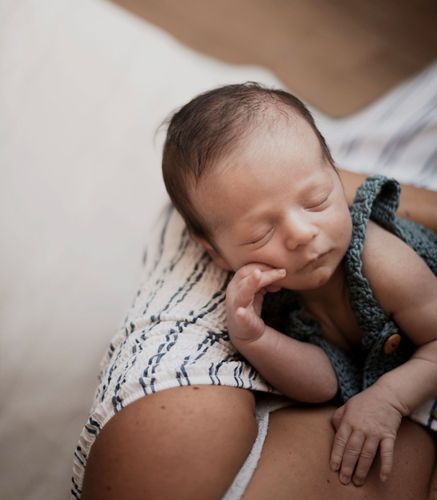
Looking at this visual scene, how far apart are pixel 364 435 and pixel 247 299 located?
27cm

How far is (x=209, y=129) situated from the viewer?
2.88 feet

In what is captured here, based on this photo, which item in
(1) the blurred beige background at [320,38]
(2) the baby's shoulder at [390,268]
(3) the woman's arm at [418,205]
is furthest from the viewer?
(1) the blurred beige background at [320,38]

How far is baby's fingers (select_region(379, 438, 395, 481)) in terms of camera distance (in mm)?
794

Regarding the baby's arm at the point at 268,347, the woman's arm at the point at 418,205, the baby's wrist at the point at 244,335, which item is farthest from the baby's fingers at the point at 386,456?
the woman's arm at the point at 418,205

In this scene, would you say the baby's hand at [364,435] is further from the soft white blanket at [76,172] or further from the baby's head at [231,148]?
the soft white blanket at [76,172]

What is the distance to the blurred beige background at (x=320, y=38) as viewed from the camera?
1907 mm

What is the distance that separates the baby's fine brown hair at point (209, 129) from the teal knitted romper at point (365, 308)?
4.8 inches

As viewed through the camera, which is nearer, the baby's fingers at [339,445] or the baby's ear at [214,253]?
the baby's fingers at [339,445]

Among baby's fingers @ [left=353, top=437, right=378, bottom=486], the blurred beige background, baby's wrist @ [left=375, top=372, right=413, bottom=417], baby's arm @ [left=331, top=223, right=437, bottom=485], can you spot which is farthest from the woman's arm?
the blurred beige background

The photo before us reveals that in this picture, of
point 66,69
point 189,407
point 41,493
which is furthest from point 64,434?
point 66,69

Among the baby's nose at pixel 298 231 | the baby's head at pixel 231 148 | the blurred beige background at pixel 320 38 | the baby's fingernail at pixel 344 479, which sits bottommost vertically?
the baby's fingernail at pixel 344 479

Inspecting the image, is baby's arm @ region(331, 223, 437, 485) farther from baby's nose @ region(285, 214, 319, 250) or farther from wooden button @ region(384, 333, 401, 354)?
baby's nose @ region(285, 214, 319, 250)

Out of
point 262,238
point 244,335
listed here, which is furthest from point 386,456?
point 262,238

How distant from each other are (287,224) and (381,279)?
20 cm
